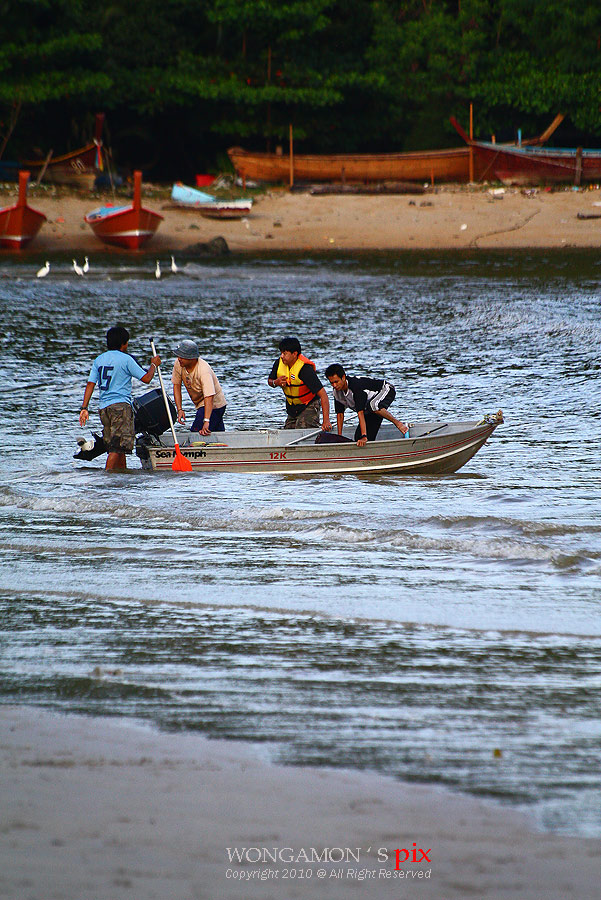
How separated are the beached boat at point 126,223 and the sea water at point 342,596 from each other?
61.5ft

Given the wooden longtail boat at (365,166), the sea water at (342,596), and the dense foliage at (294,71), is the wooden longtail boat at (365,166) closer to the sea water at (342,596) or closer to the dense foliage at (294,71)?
the dense foliage at (294,71)

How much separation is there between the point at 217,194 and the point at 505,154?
11050mm

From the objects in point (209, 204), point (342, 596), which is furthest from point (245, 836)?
point (209, 204)

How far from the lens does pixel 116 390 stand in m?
9.92

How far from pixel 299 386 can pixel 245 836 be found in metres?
7.33

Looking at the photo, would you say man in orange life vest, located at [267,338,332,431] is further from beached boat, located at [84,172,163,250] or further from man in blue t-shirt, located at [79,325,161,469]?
beached boat, located at [84,172,163,250]

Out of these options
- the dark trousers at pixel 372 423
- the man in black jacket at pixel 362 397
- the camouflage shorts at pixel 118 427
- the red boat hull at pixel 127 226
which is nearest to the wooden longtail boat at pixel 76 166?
the red boat hull at pixel 127 226

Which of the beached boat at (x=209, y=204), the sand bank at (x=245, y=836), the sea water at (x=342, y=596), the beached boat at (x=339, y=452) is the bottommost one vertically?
the sand bank at (x=245, y=836)

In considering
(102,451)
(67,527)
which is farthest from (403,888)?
(102,451)

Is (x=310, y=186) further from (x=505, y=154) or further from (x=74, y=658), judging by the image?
(x=74, y=658)

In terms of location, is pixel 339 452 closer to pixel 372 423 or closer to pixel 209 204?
pixel 372 423

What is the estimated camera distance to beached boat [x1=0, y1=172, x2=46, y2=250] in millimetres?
32562

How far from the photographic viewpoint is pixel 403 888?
3408 mm

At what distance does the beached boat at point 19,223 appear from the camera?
107 ft
